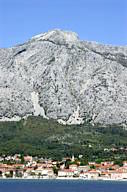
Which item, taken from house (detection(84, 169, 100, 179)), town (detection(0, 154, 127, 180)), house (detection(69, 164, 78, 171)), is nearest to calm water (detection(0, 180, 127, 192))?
house (detection(84, 169, 100, 179))

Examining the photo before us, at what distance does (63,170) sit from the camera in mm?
173750

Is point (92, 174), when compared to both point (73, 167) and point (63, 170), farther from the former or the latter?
point (63, 170)

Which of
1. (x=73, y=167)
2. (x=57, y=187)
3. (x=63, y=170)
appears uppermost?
(x=73, y=167)

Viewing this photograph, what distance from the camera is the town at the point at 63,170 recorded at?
17288 centimetres

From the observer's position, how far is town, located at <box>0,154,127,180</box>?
17288 centimetres

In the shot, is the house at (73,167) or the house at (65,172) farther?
the house at (73,167)

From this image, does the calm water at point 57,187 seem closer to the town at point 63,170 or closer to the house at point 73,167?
the town at point 63,170

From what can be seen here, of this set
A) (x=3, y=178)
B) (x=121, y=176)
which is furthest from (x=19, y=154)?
(x=121, y=176)

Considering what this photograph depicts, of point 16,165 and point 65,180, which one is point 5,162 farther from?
point 65,180

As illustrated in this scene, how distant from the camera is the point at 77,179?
17825cm

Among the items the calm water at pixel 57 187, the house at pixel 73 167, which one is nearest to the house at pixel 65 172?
the house at pixel 73 167

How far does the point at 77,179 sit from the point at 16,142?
91.8 ft

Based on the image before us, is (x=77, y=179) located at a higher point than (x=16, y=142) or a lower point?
lower

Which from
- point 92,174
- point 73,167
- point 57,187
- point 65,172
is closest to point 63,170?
point 65,172
